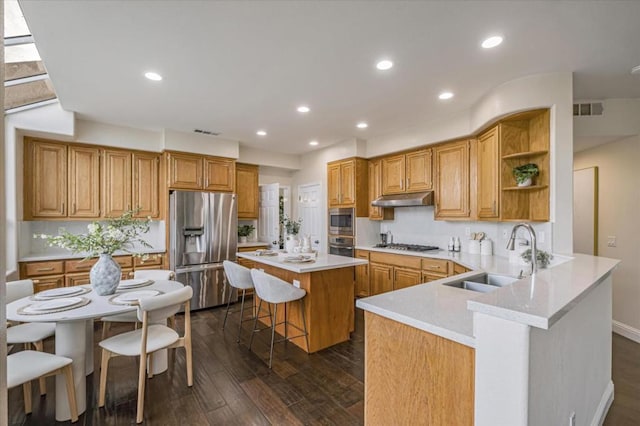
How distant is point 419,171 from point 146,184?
4243mm

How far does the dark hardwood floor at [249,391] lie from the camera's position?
203cm

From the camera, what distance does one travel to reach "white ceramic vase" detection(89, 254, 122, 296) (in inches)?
94.0

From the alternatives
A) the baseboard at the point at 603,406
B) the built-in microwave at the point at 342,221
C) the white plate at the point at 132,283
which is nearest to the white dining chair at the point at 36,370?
the white plate at the point at 132,283

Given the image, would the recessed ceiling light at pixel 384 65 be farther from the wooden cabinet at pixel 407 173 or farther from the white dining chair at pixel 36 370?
the white dining chair at pixel 36 370

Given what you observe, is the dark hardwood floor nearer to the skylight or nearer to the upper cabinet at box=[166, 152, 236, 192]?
the upper cabinet at box=[166, 152, 236, 192]

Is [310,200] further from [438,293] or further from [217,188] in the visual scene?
[438,293]

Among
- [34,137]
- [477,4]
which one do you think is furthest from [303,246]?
[34,137]

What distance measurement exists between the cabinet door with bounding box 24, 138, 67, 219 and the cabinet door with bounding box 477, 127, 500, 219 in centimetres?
546

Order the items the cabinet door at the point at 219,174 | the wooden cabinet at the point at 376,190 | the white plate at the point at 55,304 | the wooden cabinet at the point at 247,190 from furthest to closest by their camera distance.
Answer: the wooden cabinet at the point at 247,190, the wooden cabinet at the point at 376,190, the cabinet door at the point at 219,174, the white plate at the point at 55,304

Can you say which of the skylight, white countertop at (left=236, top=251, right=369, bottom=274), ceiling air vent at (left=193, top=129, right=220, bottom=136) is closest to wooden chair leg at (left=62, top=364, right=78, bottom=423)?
white countertop at (left=236, top=251, right=369, bottom=274)

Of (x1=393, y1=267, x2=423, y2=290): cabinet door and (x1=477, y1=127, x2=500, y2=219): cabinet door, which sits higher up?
(x1=477, y1=127, x2=500, y2=219): cabinet door

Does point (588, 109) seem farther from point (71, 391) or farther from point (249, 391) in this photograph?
point (71, 391)

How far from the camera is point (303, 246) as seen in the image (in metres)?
3.76

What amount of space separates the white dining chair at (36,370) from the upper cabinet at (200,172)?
2880 millimetres
